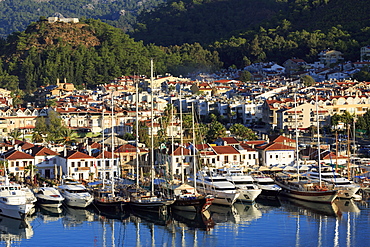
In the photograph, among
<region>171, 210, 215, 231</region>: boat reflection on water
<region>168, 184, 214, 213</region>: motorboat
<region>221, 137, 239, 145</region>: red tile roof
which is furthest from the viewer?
<region>221, 137, 239, 145</region>: red tile roof

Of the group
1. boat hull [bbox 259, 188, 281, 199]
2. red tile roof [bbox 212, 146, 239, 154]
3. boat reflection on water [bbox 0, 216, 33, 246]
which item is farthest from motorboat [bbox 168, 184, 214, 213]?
red tile roof [bbox 212, 146, 239, 154]

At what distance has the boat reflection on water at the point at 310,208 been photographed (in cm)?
4381

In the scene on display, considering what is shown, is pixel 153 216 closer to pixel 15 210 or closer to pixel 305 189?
pixel 15 210

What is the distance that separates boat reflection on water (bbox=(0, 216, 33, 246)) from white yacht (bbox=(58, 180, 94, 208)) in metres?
3.11

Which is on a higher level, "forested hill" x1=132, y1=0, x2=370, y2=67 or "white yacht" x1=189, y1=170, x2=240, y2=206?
"forested hill" x1=132, y1=0, x2=370, y2=67

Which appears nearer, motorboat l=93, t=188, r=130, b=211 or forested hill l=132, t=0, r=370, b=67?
motorboat l=93, t=188, r=130, b=211

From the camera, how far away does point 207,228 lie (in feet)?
131

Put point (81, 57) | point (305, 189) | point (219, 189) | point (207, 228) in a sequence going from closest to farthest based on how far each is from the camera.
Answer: point (207, 228)
point (219, 189)
point (305, 189)
point (81, 57)

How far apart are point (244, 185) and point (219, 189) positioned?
1817 mm

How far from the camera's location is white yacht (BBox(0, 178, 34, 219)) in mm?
40938

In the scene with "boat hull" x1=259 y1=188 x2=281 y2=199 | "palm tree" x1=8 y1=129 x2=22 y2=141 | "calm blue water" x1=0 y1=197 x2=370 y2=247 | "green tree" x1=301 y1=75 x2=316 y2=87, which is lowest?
"calm blue water" x1=0 y1=197 x2=370 y2=247

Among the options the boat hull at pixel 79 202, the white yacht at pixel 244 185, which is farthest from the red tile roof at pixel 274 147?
the boat hull at pixel 79 202

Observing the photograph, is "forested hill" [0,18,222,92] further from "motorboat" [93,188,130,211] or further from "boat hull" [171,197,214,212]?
"boat hull" [171,197,214,212]

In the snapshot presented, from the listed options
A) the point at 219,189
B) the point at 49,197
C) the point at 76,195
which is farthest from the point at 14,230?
the point at 219,189
